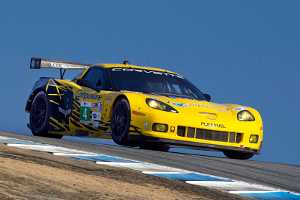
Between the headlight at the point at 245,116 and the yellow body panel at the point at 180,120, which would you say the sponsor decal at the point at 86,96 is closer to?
the yellow body panel at the point at 180,120

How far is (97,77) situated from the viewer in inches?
325

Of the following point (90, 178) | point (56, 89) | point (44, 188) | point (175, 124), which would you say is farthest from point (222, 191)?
point (56, 89)

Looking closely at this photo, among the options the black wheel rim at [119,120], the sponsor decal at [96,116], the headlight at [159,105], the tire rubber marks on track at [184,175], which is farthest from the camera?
the sponsor decal at [96,116]

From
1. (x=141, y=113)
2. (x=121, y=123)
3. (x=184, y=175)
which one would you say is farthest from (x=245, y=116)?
(x=184, y=175)

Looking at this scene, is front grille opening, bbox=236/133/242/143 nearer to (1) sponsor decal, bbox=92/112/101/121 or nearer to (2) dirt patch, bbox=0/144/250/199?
(1) sponsor decal, bbox=92/112/101/121

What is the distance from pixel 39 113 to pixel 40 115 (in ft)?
0.23

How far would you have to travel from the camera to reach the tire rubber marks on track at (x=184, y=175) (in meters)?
4.07

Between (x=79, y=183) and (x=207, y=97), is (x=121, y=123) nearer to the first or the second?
(x=207, y=97)

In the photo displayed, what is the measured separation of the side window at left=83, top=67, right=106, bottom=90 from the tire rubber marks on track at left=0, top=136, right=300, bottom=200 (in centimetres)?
231

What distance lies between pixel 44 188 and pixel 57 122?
16.6 feet

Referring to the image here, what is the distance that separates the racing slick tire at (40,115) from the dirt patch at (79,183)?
3757 mm

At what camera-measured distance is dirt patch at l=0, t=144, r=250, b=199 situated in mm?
3268

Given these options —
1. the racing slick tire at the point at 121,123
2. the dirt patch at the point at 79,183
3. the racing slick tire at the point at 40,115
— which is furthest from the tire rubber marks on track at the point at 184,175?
the racing slick tire at the point at 40,115

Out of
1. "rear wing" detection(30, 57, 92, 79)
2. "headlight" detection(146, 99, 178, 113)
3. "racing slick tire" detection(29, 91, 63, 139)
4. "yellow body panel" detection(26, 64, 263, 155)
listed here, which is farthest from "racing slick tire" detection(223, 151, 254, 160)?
"rear wing" detection(30, 57, 92, 79)
